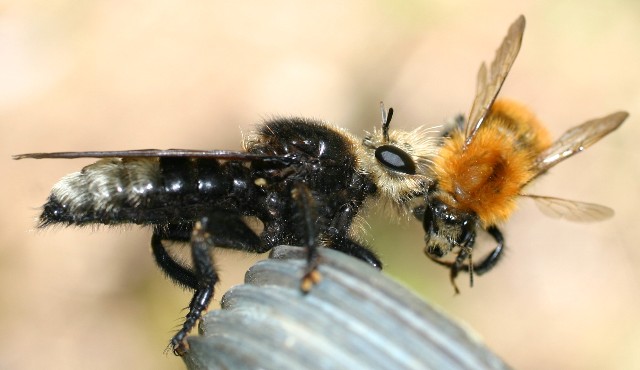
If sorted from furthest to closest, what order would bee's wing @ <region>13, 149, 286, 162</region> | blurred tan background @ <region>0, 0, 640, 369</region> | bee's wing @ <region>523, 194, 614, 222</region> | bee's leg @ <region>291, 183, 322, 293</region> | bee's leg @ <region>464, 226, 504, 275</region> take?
blurred tan background @ <region>0, 0, 640, 369</region>, bee's wing @ <region>523, 194, 614, 222</region>, bee's leg @ <region>464, 226, 504, 275</region>, bee's wing @ <region>13, 149, 286, 162</region>, bee's leg @ <region>291, 183, 322, 293</region>

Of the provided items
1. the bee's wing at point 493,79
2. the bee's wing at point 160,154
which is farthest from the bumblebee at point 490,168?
the bee's wing at point 160,154

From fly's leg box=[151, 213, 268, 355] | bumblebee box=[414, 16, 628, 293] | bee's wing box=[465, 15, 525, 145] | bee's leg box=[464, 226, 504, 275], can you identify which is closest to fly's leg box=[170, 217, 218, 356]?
fly's leg box=[151, 213, 268, 355]

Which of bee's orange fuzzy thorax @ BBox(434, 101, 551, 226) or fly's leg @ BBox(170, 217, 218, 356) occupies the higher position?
bee's orange fuzzy thorax @ BBox(434, 101, 551, 226)

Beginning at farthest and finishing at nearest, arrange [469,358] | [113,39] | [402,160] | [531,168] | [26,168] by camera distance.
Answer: [113,39] → [26,168] → [531,168] → [402,160] → [469,358]

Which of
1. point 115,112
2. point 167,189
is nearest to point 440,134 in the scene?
point 167,189

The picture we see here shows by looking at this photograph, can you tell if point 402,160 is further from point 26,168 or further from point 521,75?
point 521,75

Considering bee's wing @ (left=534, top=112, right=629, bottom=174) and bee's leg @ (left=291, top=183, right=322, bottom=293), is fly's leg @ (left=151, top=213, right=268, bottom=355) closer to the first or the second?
bee's leg @ (left=291, top=183, right=322, bottom=293)

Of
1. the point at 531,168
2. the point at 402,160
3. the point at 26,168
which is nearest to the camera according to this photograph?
the point at 402,160
